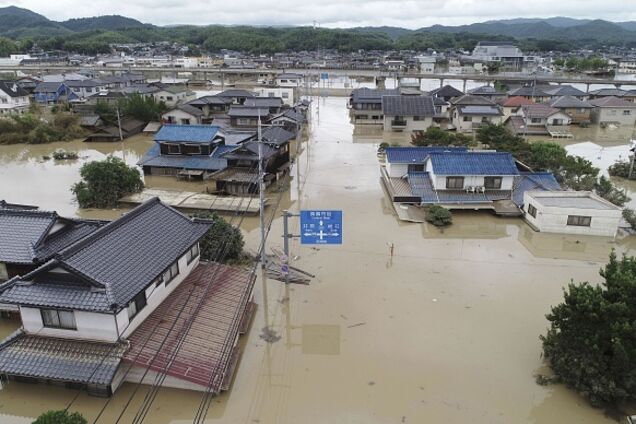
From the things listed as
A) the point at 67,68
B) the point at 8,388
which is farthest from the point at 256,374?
the point at 67,68

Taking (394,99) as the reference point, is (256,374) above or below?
below

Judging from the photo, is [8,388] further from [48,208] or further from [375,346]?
[48,208]

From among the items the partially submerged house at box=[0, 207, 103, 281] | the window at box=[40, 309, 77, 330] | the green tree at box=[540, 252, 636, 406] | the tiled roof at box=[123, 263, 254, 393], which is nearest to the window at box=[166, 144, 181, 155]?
the partially submerged house at box=[0, 207, 103, 281]

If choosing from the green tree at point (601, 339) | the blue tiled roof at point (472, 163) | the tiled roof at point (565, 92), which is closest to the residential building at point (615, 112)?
the tiled roof at point (565, 92)

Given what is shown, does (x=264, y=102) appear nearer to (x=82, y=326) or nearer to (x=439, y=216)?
(x=439, y=216)

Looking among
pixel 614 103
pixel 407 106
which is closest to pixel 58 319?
pixel 407 106

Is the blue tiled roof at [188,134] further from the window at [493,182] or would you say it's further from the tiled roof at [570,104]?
the tiled roof at [570,104]

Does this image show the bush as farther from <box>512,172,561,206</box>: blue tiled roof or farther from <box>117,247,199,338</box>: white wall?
<box>117,247,199,338</box>: white wall

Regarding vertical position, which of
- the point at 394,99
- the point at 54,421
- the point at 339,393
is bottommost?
the point at 339,393
